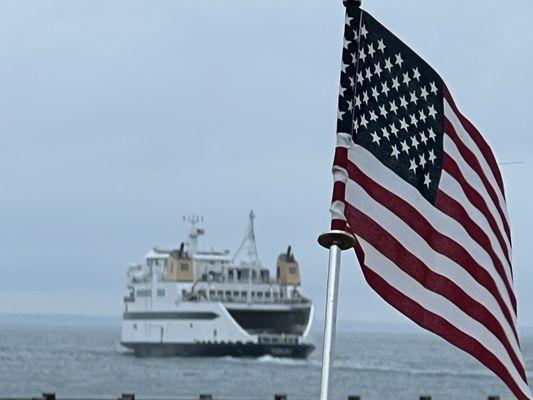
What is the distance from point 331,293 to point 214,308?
264 ft

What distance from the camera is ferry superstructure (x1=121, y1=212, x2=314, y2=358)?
86438 mm

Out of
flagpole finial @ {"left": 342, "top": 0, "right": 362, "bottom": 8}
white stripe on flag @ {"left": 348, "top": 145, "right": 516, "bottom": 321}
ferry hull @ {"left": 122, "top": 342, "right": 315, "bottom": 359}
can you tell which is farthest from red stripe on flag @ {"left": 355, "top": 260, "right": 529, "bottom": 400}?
ferry hull @ {"left": 122, "top": 342, "right": 315, "bottom": 359}

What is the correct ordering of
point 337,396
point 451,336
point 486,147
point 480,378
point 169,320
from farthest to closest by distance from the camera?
point 169,320 → point 480,378 → point 337,396 → point 486,147 → point 451,336

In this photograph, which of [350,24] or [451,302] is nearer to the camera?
[350,24]

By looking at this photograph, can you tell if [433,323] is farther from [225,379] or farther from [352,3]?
[225,379]

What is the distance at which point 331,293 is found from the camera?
6.40 metres

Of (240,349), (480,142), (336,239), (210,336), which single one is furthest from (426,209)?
(210,336)

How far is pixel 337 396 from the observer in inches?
2340

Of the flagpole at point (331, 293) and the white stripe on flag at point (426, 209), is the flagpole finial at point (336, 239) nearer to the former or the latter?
the flagpole at point (331, 293)

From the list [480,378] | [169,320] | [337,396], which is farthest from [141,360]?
[337,396]

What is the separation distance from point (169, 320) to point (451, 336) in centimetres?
8253

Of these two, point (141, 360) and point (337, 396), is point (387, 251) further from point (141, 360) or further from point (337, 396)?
point (141, 360)

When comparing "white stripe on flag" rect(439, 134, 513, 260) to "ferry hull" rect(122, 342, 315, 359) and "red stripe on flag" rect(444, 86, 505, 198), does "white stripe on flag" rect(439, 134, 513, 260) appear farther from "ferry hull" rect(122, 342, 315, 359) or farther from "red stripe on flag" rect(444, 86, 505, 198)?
"ferry hull" rect(122, 342, 315, 359)

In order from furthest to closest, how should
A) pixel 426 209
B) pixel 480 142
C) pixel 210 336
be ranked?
1. pixel 210 336
2. pixel 480 142
3. pixel 426 209
